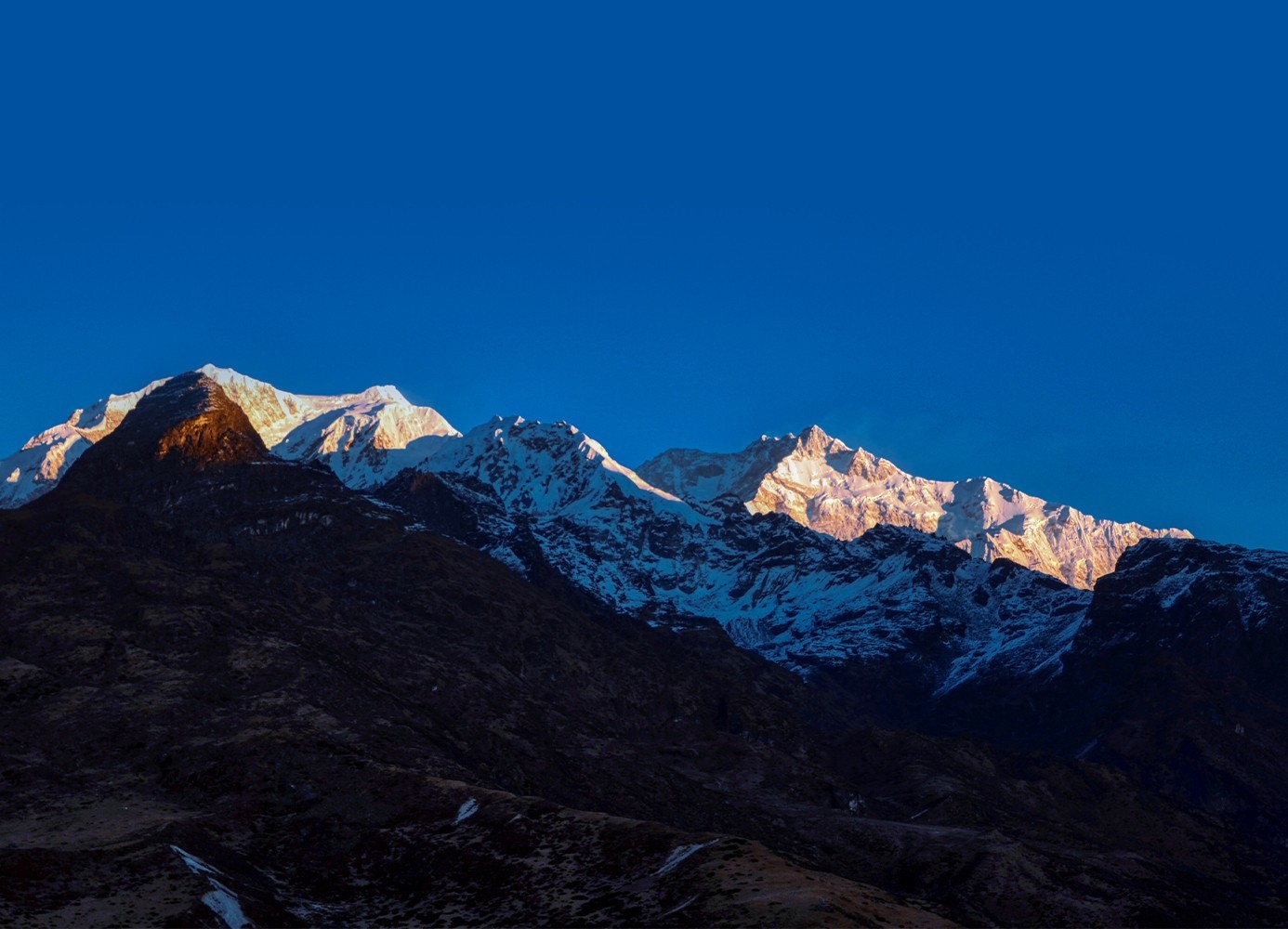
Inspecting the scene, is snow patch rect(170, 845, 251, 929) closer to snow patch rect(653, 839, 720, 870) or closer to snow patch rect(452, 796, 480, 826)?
snow patch rect(452, 796, 480, 826)

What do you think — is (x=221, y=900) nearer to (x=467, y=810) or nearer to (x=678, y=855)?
(x=678, y=855)

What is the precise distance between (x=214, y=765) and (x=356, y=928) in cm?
6489

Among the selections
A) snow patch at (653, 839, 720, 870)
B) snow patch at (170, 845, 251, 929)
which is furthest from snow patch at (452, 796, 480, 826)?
snow patch at (653, 839, 720, 870)

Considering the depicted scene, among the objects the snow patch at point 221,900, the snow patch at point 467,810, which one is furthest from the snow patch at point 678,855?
the snow patch at point 221,900

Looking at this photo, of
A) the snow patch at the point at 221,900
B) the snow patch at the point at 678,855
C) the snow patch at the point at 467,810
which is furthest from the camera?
the snow patch at the point at 467,810

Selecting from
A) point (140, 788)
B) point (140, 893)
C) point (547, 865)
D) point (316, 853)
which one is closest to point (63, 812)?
point (140, 788)

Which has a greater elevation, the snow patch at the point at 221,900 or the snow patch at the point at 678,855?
the snow patch at the point at 678,855

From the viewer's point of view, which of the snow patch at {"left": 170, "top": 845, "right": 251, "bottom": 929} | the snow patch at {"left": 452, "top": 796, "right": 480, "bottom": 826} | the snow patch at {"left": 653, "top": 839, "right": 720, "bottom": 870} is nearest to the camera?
the snow patch at {"left": 170, "top": 845, "right": 251, "bottom": 929}

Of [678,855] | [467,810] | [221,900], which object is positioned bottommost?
[221,900]

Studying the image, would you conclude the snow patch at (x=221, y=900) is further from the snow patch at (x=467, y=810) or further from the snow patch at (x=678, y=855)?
the snow patch at (x=678, y=855)

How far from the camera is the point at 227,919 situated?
125 m

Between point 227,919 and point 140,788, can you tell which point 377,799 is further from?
point 227,919

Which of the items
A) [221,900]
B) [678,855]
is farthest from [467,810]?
[221,900]

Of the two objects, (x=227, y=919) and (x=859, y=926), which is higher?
(x=859, y=926)
